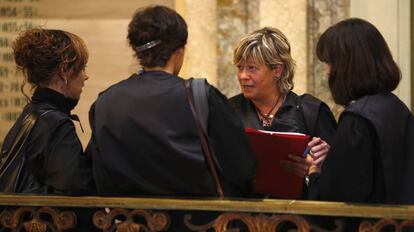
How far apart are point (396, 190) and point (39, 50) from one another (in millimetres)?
1823

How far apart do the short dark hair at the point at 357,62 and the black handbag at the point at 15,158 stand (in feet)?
4.75

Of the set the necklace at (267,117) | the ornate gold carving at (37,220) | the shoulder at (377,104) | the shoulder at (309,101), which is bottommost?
the ornate gold carving at (37,220)

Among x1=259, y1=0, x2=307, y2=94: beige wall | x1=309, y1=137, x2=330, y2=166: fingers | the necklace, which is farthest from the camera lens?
x1=259, y1=0, x2=307, y2=94: beige wall

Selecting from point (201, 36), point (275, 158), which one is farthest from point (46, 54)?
point (201, 36)

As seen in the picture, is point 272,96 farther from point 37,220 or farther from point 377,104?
point 37,220

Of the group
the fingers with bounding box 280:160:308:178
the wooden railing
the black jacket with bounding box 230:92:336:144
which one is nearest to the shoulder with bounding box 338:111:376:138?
the wooden railing

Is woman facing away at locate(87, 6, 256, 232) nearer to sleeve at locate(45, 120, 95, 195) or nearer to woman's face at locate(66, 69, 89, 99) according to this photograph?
sleeve at locate(45, 120, 95, 195)

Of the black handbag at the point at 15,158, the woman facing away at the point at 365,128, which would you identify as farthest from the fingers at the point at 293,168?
the black handbag at the point at 15,158

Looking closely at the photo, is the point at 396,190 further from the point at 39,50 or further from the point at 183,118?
the point at 39,50

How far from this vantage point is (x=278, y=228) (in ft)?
13.5

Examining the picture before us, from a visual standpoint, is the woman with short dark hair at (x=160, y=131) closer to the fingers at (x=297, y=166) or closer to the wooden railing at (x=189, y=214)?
the wooden railing at (x=189, y=214)

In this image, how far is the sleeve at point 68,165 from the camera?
13.3ft

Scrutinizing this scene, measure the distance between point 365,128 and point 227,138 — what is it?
61 cm

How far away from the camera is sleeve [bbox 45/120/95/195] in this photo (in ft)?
13.3
